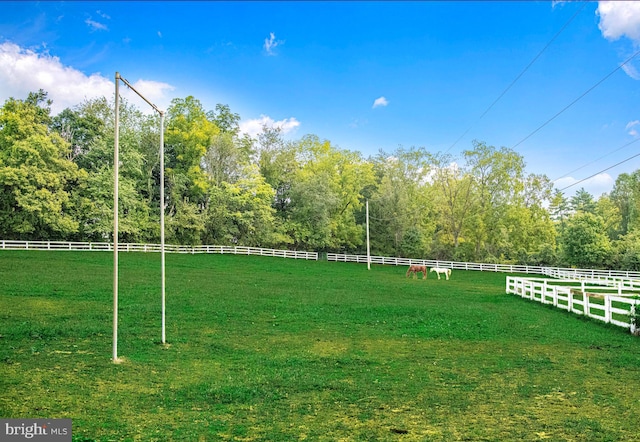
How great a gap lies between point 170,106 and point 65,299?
138 ft

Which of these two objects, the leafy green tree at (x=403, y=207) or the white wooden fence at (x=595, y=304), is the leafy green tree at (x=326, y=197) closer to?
the leafy green tree at (x=403, y=207)

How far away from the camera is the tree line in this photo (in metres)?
44.6

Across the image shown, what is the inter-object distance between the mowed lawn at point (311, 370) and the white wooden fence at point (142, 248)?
23.2 m

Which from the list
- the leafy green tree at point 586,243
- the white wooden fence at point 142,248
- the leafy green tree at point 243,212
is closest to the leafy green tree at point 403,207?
the white wooden fence at point 142,248

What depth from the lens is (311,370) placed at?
31.8 feet

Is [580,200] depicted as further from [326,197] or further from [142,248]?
[142,248]

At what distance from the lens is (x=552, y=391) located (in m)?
8.38

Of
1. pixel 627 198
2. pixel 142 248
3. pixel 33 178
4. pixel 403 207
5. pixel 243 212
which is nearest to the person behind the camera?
pixel 33 178

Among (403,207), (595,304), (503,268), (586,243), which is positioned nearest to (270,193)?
(403,207)

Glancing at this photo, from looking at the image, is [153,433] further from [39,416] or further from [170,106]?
[170,106]

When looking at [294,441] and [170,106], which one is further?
[170,106]

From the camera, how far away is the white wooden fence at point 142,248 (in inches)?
1635

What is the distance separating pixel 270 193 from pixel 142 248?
13647mm

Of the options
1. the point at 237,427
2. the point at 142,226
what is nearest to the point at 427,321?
the point at 237,427
